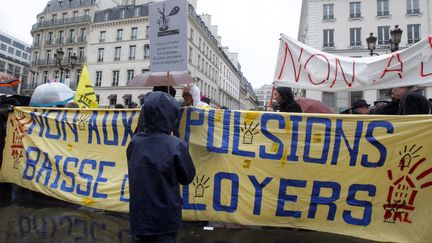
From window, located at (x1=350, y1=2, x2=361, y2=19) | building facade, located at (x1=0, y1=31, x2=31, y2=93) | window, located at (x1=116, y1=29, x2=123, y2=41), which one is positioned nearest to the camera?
window, located at (x1=350, y1=2, x2=361, y2=19)

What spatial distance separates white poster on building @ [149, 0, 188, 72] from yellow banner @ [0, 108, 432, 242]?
808 millimetres

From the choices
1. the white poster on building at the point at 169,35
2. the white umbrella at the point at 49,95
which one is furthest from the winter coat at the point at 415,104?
the white umbrella at the point at 49,95

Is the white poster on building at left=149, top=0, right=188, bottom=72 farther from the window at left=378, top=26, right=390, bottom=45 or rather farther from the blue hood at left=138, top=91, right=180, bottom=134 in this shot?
the window at left=378, top=26, right=390, bottom=45

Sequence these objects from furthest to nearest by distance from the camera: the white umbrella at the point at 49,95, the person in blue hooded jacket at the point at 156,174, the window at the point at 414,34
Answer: the window at the point at 414,34
the white umbrella at the point at 49,95
the person in blue hooded jacket at the point at 156,174

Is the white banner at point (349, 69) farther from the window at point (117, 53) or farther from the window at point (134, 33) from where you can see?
the window at point (117, 53)

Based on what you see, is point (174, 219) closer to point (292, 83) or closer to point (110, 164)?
point (110, 164)

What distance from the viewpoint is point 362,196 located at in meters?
4.12

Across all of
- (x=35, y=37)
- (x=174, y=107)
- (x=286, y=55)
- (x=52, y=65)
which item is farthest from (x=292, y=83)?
(x=35, y=37)

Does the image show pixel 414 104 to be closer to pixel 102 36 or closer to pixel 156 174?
pixel 156 174

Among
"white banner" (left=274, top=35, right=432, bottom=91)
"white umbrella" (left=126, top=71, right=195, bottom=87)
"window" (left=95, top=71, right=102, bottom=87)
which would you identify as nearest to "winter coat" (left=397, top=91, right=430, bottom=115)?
"white banner" (left=274, top=35, right=432, bottom=91)

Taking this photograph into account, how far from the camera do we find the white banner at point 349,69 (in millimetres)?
4727

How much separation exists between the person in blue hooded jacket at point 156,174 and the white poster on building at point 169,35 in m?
2.28

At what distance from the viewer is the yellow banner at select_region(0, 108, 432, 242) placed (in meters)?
3.99

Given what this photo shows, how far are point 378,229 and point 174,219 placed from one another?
2.65 metres
